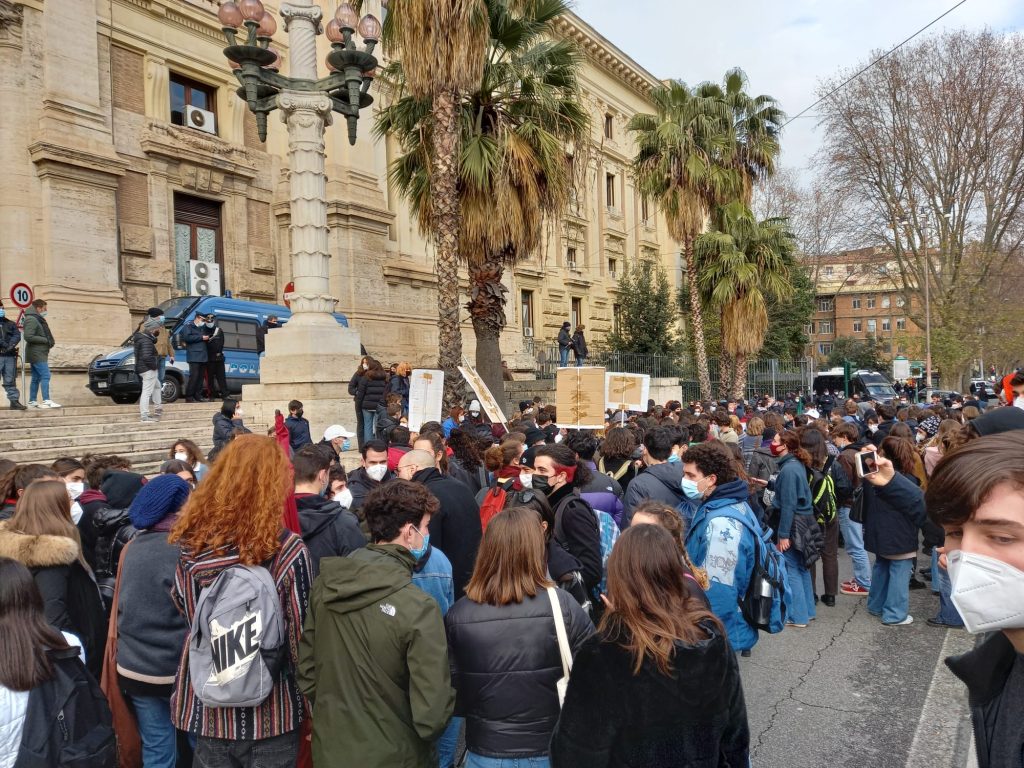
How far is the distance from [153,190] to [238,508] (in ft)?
60.6

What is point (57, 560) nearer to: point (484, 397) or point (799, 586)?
point (799, 586)

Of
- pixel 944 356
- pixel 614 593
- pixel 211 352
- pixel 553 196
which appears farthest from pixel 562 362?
pixel 614 593

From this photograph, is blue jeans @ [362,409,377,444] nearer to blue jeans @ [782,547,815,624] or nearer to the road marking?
blue jeans @ [782,547,815,624]

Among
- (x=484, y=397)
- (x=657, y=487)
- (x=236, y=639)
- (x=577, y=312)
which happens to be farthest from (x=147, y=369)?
(x=577, y=312)

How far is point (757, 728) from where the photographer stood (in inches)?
160

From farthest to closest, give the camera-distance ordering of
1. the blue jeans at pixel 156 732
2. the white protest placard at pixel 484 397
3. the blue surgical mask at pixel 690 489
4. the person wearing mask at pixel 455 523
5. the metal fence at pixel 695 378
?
the metal fence at pixel 695 378 < the white protest placard at pixel 484 397 < the blue surgical mask at pixel 690 489 < the person wearing mask at pixel 455 523 < the blue jeans at pixel 156 732

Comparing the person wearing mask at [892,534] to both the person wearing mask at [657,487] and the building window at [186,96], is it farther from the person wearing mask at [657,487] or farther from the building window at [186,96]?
the building window at [186,96]

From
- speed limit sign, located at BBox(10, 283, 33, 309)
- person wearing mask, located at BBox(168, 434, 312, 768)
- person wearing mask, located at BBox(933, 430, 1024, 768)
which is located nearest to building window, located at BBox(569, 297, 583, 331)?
speed limit sign, located at BBox(10, 283, 33, 309)

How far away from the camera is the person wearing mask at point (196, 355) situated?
1330cm

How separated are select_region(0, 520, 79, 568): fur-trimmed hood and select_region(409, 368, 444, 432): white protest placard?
7.06m

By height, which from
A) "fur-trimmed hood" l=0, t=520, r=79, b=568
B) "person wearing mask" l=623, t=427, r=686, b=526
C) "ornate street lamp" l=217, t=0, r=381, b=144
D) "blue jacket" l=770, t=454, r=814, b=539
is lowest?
"blue jacket" l=770, t=454, r=814, b=539

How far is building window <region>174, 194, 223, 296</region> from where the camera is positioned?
1878cm

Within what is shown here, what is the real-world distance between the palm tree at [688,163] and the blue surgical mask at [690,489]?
52.0 feet

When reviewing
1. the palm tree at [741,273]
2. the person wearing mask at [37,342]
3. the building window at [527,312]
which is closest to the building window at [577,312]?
the building window at [527,312]
